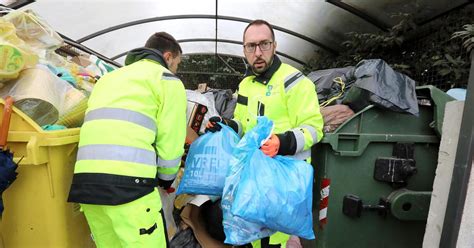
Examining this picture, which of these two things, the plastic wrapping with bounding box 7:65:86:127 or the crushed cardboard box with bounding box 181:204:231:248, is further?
the crushed cardboard box with bounding box 181:204:231:248

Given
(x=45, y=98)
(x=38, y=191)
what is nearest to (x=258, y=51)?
(x=45, y=98)

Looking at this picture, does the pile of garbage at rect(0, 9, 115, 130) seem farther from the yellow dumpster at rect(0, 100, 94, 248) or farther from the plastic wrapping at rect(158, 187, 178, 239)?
the plastic wrapping at rect(158, 187, 178, 239)

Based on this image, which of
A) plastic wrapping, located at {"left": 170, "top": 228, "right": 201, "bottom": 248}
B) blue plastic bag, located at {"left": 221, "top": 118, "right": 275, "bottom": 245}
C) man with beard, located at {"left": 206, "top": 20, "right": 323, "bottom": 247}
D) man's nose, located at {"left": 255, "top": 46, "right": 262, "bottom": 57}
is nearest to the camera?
blue plastic bag, located at {"left": 221, "top": 118, "right": 275, "bottom": 245}

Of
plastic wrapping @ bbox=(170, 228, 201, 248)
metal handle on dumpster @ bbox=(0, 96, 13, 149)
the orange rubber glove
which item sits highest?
metal handle on dumpster @ bbox=(0, 96, 13, 149)

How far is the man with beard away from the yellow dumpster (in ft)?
2.86

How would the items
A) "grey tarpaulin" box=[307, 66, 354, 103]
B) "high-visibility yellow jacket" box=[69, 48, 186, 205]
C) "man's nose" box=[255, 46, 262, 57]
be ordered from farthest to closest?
"grey tarpaulin" box=[307, 66, 354, 103] → "man's nose" box=[255, 46, 262, 57] → "high-visibility yellow jacket" box=[69, 48, 186, 205]

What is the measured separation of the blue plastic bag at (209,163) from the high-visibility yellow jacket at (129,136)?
6.2 inches

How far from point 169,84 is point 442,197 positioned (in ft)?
4.79

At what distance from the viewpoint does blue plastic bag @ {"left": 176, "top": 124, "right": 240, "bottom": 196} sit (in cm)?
195

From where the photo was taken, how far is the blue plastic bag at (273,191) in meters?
1.64

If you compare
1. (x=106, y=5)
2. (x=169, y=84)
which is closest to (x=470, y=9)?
(x=169, y=84)

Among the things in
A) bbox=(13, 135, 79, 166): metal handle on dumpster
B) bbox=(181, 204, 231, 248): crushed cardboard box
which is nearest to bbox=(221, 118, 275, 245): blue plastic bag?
bbox=(181, 204, 231, 248): crushed cardboard box

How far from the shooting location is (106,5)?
6.05 metres

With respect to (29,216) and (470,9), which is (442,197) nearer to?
(29,216)
